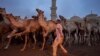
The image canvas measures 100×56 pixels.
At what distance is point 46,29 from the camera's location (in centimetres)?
2228

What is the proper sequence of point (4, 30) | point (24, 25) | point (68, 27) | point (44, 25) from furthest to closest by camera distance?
point (68, 27) < point (4, 30) < point (24, 25) < point (44, 25)

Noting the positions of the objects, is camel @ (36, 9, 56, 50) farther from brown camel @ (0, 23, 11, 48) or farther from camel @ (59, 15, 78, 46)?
camel @ (59, 15, 78, 46)

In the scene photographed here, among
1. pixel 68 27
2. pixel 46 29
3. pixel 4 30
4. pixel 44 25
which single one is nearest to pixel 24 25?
pixel 44 25

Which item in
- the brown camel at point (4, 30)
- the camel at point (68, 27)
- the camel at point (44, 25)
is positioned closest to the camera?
the camel at point (44, 25)

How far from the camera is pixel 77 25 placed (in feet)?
95.1

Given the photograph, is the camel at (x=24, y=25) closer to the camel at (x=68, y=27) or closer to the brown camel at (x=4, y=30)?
the brown camel at (x=4, y=30)

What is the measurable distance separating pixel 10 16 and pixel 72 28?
7.29 meters

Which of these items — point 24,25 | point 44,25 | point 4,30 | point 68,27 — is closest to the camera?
point 44,25

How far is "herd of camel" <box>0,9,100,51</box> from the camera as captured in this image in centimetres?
2202

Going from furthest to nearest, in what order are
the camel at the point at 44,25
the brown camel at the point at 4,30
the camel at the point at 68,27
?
the camel at the point at 68,27 < the brown camel at the point at 4,30 < the camel at the point at 44,25

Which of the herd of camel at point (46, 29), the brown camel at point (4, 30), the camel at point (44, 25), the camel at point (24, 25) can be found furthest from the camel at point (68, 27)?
the camel at point (24, 25)

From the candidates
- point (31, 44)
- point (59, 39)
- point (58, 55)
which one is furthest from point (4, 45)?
point (59, 39)

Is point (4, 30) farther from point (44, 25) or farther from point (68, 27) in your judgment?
point (68, 27)

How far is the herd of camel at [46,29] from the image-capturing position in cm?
Answer: 2202
